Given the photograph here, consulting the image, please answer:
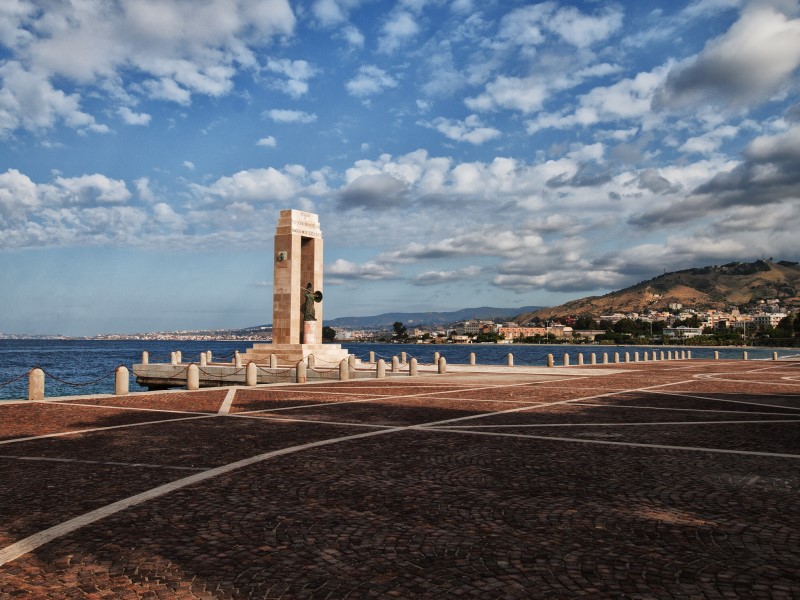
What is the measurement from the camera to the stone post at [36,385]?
57.3ft

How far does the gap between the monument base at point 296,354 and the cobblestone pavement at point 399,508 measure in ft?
68.5

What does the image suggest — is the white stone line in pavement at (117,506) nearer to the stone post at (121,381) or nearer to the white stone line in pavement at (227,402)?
the white stone line in pavement at (227,402)

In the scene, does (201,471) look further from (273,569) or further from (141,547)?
(273,569)

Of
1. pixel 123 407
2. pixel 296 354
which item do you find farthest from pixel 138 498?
pixel 296 354

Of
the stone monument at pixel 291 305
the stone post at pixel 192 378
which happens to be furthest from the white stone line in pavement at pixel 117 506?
the stone monument at pixel 291 305

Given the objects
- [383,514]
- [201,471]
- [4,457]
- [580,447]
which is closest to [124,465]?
[201,471]

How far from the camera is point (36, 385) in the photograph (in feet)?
57.8

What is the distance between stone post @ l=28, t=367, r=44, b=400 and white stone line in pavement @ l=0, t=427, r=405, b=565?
11.4 metres

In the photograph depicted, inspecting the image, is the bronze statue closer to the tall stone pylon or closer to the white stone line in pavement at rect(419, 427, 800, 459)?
the tall stone pylon

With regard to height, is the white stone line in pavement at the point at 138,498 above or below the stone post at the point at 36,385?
below

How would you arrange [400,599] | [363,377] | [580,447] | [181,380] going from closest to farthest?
[400,599] < [580,447] < [363,377] < [181,380]

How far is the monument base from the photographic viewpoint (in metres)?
34.2

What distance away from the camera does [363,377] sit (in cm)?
2878

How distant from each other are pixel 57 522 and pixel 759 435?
11.1 metres
